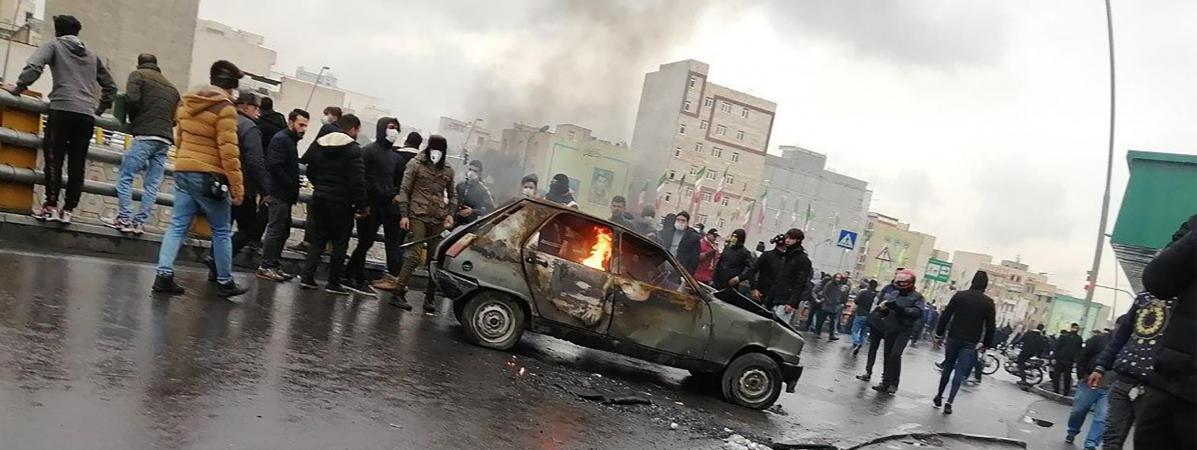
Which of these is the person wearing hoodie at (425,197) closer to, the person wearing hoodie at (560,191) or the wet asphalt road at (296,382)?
the wet asphalt road at (296,382)

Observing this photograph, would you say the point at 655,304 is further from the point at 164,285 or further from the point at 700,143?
the point at 700,143

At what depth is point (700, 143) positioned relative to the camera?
6494cm

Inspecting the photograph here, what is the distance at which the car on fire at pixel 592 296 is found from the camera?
6.68 meters

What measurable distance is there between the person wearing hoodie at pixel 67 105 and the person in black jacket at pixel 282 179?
1625 mm

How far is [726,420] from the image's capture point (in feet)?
20.5

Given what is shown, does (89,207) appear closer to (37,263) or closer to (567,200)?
(37,263)

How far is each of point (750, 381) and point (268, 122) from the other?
5806 millimetres

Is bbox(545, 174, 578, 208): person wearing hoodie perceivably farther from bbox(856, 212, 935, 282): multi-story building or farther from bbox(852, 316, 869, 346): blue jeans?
bbox(856, 212, 935, 282): multi-story building

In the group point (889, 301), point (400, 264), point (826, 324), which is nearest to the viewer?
point (400, 264)

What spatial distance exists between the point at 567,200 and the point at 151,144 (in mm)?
5983

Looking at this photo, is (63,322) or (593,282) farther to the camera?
(593,282)

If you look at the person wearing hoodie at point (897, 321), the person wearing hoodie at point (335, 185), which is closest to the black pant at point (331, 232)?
the person wearing hoodie at point (335, 185)

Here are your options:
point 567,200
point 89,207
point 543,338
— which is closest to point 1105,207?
point 567,200

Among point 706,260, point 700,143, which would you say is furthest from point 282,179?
point 700,143
